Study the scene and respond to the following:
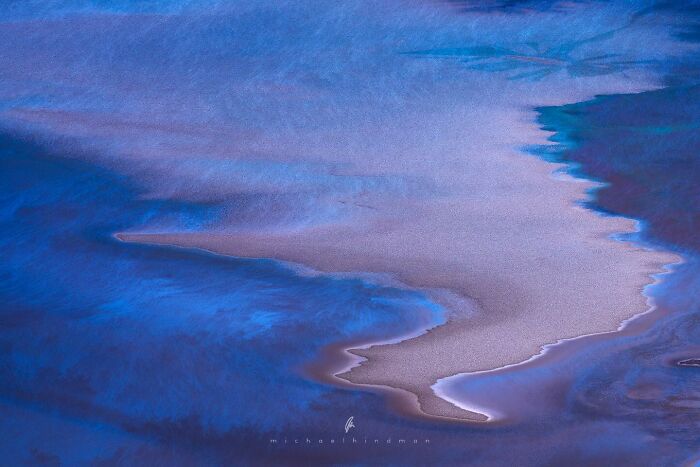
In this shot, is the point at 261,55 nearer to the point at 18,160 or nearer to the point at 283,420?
the point at 18,160

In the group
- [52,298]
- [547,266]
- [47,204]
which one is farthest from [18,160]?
[547,266]
